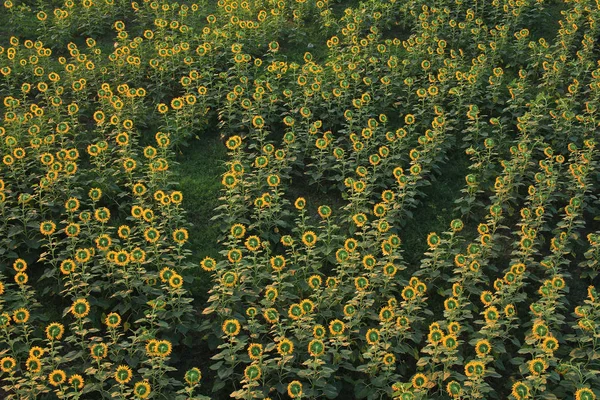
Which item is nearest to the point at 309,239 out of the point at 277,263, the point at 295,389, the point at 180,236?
the point at 277,263

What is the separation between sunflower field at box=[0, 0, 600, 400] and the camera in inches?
216

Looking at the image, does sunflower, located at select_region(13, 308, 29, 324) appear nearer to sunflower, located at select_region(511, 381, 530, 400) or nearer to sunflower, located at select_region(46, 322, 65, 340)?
sunflower, located at select_region(46, 322, 65, 340)

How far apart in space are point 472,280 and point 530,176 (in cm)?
211

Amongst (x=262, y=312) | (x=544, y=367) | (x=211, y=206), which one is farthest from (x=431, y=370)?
(x=211, y=206)

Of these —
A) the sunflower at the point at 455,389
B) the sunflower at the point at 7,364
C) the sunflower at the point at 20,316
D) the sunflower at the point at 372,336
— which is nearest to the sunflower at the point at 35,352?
the sunflower at the point at 7,364

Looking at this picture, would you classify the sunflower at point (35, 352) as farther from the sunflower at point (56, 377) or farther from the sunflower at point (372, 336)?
the sunflower at point (372, 336)

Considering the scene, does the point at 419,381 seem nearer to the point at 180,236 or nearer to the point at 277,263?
the point at 277,263

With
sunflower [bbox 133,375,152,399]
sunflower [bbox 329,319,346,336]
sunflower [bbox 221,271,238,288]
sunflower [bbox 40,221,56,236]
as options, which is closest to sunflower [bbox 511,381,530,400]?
sunflower [bbox 329,319,346,336]

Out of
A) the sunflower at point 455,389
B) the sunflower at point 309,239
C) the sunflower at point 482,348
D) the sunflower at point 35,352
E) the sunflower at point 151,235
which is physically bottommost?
the sunflower at point 35,352

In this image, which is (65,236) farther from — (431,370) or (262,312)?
(431,370)

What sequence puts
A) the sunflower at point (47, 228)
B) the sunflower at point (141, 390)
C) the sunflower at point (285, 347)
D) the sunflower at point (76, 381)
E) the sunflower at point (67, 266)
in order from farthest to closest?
the sunflower at point (47, 228) → the sunflower at point (67, 266) → the sunflower at point (285, 347) → the sunflower at point (76, 381) → the sunflower at point (141, 390)

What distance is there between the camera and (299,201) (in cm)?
688

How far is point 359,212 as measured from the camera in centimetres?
709

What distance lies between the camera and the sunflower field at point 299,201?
548 cm
